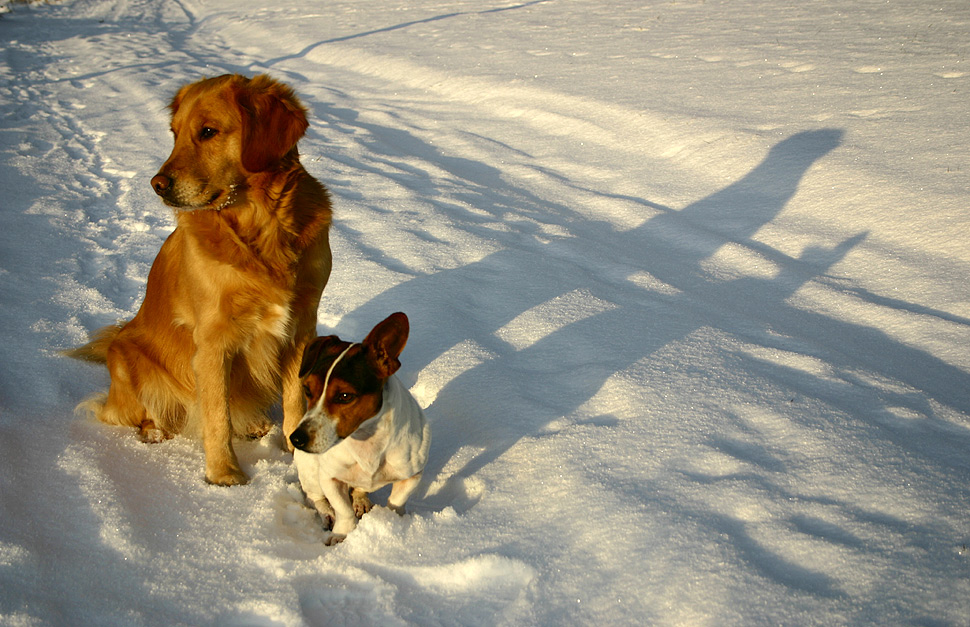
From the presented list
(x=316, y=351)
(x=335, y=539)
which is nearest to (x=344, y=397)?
(x=316, y=351)

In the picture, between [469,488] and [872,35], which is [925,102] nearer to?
[872,35]

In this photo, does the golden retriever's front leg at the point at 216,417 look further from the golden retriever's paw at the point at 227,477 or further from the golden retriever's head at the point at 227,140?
the golden retriever's head at the point at 227,140

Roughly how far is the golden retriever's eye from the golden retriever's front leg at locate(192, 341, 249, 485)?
813mm

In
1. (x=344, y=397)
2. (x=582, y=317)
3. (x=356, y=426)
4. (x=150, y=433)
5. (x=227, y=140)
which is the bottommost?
(x=150, y=433)

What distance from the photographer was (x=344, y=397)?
2.18 m

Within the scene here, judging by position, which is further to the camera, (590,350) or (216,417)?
(590,350)

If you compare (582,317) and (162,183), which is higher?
(162,183)

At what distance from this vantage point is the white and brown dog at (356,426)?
2182 millimetres

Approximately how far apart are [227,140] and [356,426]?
1.32m

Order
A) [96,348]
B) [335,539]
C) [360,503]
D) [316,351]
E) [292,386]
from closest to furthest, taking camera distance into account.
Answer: [316,351] → [335,539] → [360,503] → [292,386] → [96,348]

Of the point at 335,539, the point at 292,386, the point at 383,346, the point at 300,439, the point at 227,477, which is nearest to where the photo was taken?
the point at 300,439

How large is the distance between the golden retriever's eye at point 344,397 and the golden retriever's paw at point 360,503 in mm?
622

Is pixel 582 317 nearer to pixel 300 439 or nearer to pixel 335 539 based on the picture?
pixel 335 539

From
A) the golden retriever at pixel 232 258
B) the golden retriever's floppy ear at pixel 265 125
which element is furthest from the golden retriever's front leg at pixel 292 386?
the golden retriever's floppy ear at pixel 265 125
